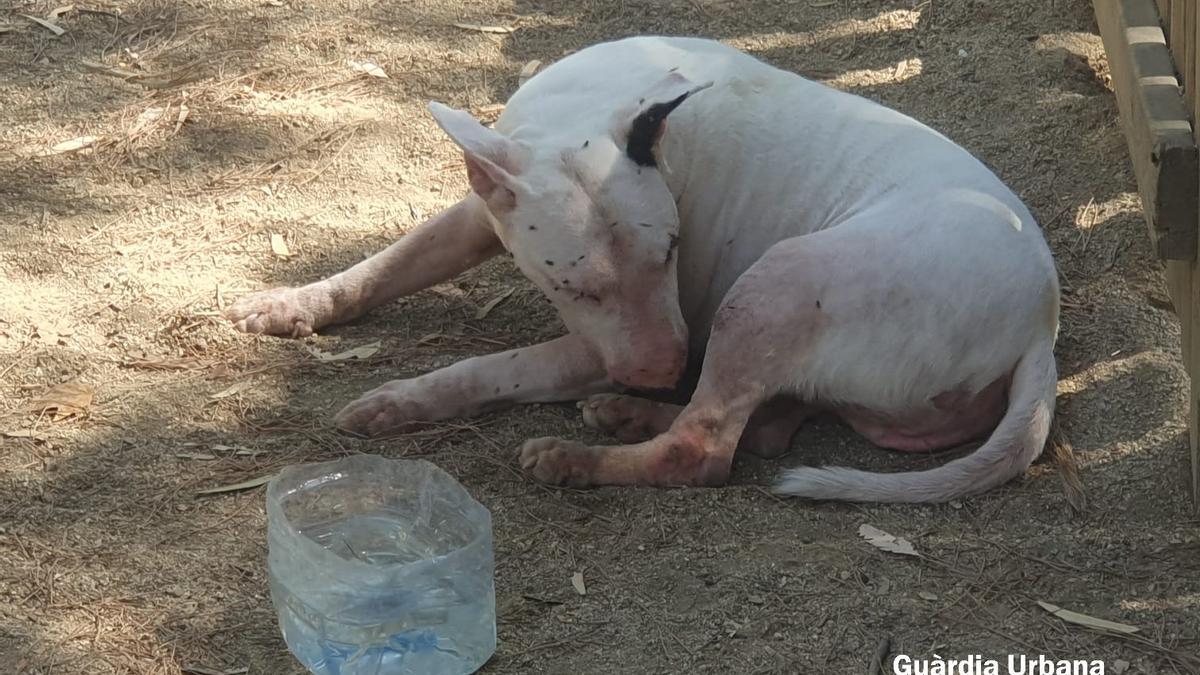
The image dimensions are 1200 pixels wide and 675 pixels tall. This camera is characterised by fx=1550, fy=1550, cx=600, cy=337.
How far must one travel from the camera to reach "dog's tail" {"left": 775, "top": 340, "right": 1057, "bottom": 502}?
11.8ft

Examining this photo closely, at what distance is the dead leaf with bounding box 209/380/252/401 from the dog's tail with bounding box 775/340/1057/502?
1.45 meters

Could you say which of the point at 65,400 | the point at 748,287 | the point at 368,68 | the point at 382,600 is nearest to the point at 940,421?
the point at 748,287

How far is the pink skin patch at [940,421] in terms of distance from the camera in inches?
148

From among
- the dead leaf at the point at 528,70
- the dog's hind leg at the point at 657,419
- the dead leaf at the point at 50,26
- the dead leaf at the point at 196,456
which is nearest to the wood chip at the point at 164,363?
the dead leaf at the point at 196,456

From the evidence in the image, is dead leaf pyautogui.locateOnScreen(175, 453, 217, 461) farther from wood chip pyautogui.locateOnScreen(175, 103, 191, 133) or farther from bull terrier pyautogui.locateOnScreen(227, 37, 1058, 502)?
wood chip pyautogui.locateOnScreen(175, 103, 191, 133)

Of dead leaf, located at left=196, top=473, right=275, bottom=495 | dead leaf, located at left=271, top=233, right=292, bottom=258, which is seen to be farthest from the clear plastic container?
dead leaf, located at left=271, top=233, right=292, bottom=258

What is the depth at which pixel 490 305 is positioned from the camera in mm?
4645

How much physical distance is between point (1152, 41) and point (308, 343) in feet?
8.02

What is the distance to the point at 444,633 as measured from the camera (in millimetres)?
3059

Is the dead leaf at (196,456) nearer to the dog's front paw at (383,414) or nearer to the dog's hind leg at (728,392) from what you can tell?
the dog's front paw at (383,414)

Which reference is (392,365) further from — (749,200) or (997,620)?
(997,620)

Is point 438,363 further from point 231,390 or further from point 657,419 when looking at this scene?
point 657,419

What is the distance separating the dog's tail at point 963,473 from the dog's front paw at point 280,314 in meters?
1.50

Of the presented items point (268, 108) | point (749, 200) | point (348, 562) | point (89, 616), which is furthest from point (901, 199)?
point (268, 108)
